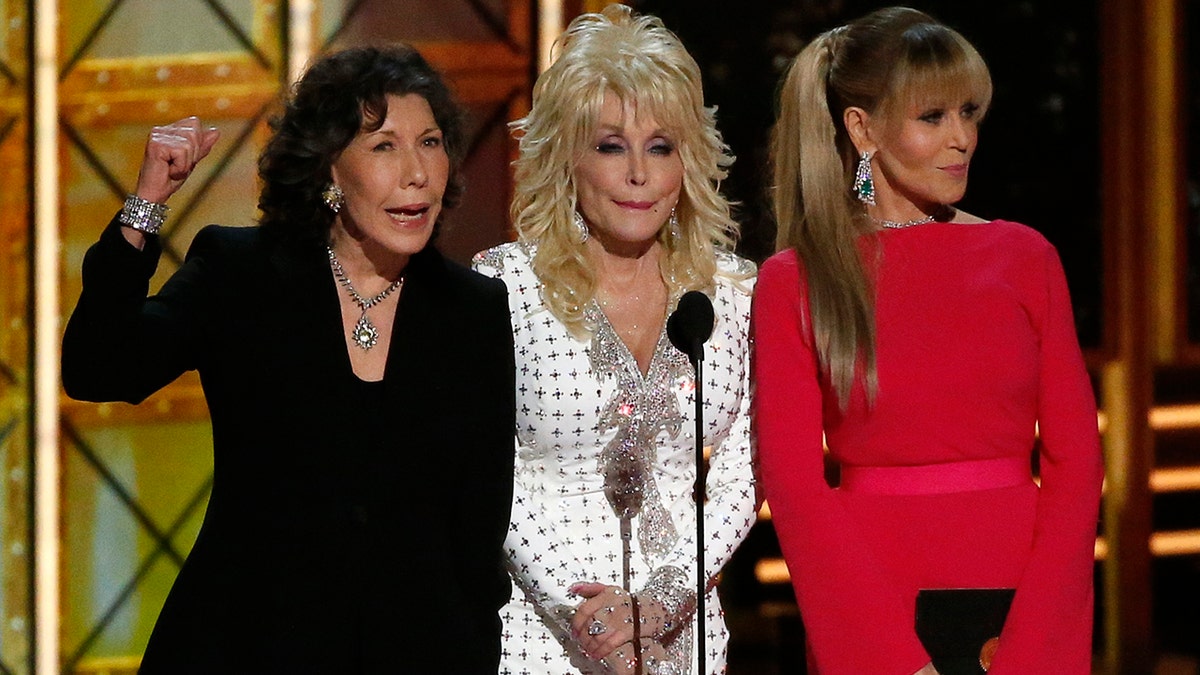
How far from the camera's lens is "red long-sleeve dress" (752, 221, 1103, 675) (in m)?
2.78

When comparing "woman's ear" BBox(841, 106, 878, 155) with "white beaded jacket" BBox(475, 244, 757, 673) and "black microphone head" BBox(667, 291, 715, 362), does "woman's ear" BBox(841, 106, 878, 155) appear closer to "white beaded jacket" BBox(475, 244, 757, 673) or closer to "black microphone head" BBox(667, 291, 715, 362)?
"white beaded jacket" BBox(475, 244, 757, 673)

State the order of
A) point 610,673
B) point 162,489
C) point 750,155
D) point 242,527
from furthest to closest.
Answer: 1. point 750,155
2. point 162,489
3. point 610,673
4. point 242,527

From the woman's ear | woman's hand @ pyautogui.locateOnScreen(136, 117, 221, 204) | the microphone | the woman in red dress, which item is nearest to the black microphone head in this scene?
the microphone

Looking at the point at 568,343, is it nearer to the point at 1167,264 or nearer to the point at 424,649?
the point at 424,649

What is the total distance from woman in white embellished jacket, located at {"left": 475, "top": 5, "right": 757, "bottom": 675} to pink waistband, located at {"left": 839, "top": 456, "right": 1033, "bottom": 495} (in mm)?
344

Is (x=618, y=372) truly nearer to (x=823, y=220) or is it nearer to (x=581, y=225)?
(x=581, y=225)

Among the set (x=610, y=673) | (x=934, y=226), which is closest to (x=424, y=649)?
(x=610, y=673)

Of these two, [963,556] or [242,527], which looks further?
[963,556]

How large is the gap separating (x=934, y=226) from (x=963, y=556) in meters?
0.59

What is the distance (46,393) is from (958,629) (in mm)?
3332

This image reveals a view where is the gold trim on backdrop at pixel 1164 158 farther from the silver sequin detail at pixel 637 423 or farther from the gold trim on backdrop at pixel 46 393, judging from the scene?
the gold trim on backdrop at pixel 46 393

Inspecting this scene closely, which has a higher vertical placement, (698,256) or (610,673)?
(698,256)

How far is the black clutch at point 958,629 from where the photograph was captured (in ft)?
9.14

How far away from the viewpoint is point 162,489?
5.20 metres
